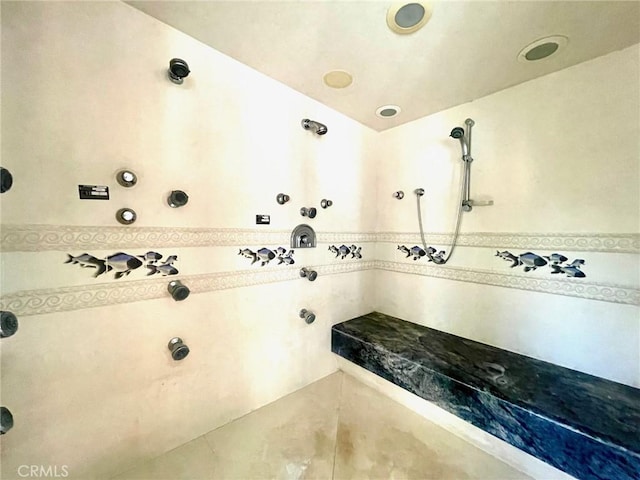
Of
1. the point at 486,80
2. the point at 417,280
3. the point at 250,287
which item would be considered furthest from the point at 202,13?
the point at 417,280

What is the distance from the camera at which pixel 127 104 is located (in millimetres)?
1067

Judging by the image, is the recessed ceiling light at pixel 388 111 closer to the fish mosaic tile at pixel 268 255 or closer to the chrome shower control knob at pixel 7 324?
the fish mosaic tile at pixel 268 255

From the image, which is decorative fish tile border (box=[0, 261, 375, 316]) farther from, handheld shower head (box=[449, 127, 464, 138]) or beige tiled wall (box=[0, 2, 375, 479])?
handheld shower head (box=[449, 127, 464, 138])

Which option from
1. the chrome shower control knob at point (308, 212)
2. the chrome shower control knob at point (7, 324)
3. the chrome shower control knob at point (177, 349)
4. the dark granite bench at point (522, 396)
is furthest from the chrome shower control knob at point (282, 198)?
the chrome shower control knob at point (7, 324)

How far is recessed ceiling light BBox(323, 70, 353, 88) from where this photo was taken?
146 centimetres

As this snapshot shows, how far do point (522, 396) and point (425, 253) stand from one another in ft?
3.50

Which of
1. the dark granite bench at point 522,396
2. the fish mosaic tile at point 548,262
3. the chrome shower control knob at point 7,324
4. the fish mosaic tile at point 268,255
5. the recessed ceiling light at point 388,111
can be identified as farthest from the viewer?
the recessed ceiling light at point 388,111

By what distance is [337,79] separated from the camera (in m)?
1.52

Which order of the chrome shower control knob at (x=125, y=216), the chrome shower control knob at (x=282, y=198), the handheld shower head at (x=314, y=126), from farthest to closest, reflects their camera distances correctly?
the handheld shower head at (x=314, y=126)
the chrome shower control knob at (x=282, y=198)
the chrome shower control knob at (x=125, y=216)

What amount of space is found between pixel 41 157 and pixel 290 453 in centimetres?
175

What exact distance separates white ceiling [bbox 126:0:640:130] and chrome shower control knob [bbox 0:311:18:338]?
4.51 ft

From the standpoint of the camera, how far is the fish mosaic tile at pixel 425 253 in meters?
1.89

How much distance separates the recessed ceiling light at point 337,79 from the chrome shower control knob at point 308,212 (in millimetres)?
843

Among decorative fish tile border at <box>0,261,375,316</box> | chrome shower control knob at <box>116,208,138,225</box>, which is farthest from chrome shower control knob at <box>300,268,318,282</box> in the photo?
chrome shower control knob at <box>116,208,138,225</box>
